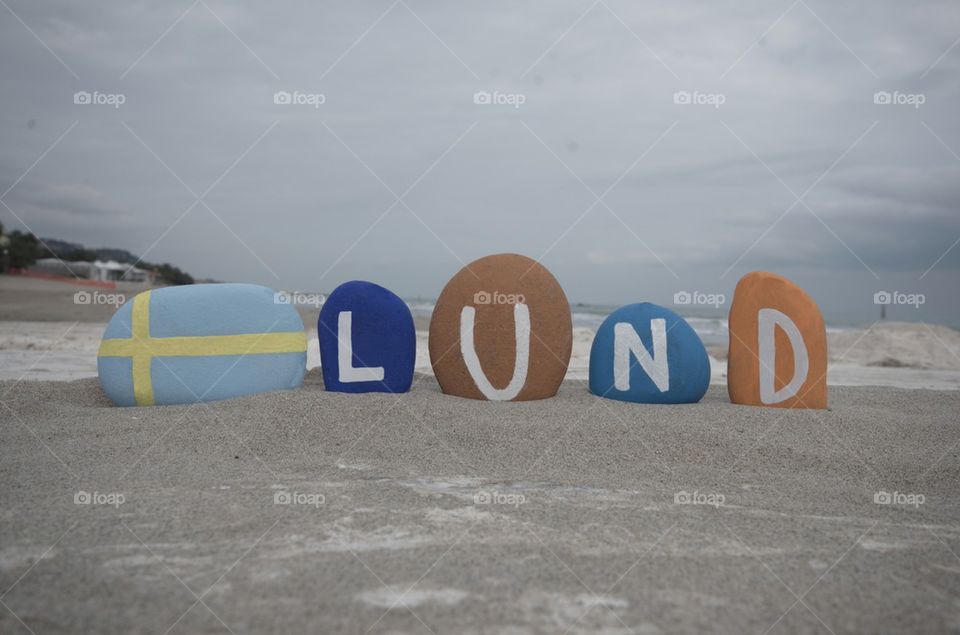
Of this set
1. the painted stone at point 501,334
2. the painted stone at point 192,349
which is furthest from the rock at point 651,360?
the painted stone at point 192,349

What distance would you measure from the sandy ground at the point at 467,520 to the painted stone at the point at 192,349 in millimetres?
428

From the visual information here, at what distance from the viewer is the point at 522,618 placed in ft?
8.57

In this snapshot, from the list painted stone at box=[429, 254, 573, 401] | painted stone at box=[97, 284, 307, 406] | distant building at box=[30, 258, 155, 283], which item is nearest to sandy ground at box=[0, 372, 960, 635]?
painted stone at box=[97, 284, 307, 406]

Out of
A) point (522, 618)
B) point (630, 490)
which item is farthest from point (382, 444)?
point (522, 618)

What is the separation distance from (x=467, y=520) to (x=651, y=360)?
4235 mm

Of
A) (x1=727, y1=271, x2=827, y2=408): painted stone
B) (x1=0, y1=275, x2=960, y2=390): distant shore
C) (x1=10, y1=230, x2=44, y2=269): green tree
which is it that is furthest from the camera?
(x1=10, y1=230, x2=44, y2=269): green tree

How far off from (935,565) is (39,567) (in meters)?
4.04

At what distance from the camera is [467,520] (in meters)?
3.70

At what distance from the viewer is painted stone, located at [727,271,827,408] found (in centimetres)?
732

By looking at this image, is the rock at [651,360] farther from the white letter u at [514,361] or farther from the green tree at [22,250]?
the green tree at [22,250]

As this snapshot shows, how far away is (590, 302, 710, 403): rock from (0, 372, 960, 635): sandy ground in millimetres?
739

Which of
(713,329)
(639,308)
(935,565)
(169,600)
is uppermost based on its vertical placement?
(639,308)

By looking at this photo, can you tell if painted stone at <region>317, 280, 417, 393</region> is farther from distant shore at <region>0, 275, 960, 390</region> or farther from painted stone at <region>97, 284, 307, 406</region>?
distant shore at <region>0, 275, 960, 390</region>

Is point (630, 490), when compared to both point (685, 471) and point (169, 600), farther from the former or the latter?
point (169, 600)
